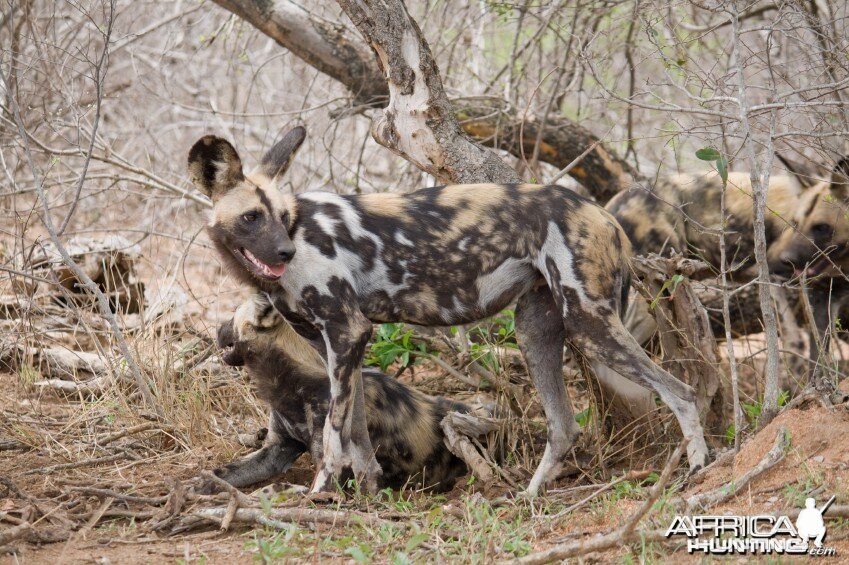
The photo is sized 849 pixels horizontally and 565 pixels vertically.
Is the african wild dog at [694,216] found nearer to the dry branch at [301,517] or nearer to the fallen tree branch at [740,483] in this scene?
the fallen tree branch at [740,483]

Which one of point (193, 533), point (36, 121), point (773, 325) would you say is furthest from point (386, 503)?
point (36, 121)

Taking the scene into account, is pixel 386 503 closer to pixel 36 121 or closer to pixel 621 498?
pixel 621 498

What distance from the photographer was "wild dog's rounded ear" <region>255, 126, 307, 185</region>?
3904mm

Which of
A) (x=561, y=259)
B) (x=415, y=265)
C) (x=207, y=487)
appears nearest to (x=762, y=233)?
(x=561, y=259)

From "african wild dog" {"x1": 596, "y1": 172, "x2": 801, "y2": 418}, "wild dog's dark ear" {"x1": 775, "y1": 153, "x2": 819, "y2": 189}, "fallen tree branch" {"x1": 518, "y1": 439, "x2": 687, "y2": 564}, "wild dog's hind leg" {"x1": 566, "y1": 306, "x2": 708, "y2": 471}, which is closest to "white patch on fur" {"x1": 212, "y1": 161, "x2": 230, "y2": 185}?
"wild dog's hind leg" {"x1": 566, "y1": 306, "x2": 708, "y2": 471}

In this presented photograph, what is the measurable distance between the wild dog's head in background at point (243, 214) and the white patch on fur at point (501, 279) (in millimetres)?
815

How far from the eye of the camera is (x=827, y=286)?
595cm

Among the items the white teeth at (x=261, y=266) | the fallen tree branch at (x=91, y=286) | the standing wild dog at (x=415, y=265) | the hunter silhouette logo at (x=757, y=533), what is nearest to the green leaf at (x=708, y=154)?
the standing wild dog at (x=415, y=265)

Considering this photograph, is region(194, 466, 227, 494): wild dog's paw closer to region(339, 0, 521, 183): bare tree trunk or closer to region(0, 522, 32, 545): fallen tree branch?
region(0, 522, 32, 545): fallen tree branch

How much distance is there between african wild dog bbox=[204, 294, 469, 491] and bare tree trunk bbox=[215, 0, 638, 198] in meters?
2.24

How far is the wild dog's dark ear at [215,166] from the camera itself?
3.67 metres

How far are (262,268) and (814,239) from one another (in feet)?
11.6

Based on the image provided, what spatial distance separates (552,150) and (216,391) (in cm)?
271

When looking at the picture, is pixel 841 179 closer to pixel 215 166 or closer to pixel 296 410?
pixel 296 410
